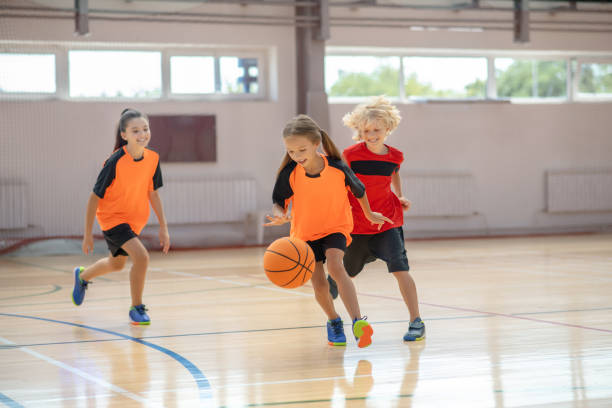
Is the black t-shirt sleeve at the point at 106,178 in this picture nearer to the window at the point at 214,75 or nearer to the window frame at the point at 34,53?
the window frame at the point at 34,53

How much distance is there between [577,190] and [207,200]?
4984 millimetres

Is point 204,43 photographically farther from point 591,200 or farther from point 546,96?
point 591,200

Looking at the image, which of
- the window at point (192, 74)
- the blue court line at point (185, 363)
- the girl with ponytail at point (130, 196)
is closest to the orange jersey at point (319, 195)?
the blue court line at point (185, 363)

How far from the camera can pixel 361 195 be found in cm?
347

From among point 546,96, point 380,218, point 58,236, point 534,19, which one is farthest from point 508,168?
point 380,218

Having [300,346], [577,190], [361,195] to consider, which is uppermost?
[361,195]

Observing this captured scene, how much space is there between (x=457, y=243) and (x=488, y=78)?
2.51 metres

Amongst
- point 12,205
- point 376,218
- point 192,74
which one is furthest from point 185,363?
point 192,74

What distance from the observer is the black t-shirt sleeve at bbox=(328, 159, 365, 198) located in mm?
3459

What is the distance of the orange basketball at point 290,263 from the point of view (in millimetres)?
3305

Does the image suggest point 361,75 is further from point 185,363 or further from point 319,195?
point 185,363

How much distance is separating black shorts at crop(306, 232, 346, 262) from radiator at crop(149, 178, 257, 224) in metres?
6.09

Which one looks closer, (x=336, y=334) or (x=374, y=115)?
(x=336, y=334)

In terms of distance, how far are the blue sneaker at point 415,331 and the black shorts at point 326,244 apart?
0.48 meters
